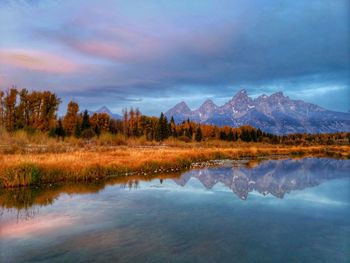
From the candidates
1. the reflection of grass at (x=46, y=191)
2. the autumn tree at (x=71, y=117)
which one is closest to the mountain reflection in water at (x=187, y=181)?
the reflection of grass at (x=46, y=191)

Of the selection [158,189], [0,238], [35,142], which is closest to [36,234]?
[0,238]

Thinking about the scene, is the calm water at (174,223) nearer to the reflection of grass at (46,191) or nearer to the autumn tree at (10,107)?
the reflection of grass at (46,191)

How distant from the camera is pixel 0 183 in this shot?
57.1ft

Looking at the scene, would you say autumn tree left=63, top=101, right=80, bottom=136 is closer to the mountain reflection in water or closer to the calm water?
the mountain reflection in water

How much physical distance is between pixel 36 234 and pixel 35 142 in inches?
1042

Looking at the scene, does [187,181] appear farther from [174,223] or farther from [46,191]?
[174,223]

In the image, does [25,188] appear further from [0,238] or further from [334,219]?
[334,219]

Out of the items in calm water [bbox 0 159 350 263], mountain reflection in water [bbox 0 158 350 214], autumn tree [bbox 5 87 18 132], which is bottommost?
calm water [bbox 0 159 350 263]

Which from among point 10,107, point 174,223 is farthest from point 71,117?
point 174,223

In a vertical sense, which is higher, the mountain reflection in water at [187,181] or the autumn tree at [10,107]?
the autumn tree at [10,107]

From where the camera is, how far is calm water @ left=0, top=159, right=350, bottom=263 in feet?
27.9

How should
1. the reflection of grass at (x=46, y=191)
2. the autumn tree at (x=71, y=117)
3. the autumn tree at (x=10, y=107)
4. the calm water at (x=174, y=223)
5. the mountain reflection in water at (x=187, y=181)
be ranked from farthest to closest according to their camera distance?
the autumn tree at (x=71, y=117) → the autumn tree at (x=10, y=107) → the mountain reflection in water at (x=187, y=181) → the reflection of grass at (x=46, y=191) → the calm water at (x=174, y=223)

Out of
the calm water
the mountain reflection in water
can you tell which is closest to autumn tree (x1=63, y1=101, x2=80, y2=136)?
the mountain reflection in water

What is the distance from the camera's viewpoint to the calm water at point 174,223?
849 cm
